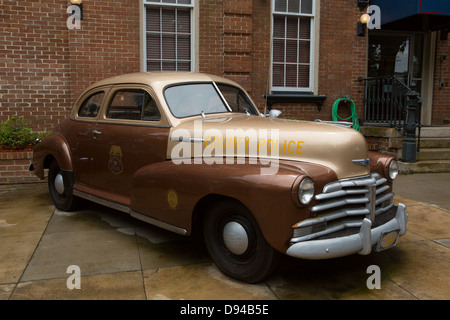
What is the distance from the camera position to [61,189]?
5480 millimetres

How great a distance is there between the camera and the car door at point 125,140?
418 cm

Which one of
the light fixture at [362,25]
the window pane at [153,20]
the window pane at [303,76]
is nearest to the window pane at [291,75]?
the window pane at [303,76]

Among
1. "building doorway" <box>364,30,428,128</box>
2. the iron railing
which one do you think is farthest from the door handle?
"building doorway" <box>364,30,428,128</box>

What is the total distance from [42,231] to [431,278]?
4.02 m

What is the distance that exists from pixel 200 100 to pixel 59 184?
241 cm

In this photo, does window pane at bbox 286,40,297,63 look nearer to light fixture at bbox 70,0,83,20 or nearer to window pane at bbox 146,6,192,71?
window pane at bbox 146,6,192,71

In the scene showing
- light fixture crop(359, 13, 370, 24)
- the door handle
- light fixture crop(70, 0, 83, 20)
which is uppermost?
light fixture crop(359, 13, 370, 24)

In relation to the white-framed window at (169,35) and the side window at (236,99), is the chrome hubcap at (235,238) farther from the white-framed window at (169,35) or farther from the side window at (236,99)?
the white-framed window at (169,35)

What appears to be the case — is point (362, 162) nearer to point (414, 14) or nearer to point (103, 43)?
point (103, 43)

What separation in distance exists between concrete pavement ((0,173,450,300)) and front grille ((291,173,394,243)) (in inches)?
19.8

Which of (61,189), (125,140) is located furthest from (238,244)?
(61,189)

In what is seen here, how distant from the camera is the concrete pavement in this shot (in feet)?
10.5

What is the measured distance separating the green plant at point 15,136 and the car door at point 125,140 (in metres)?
3.21

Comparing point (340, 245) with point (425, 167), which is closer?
point (340, 245)
